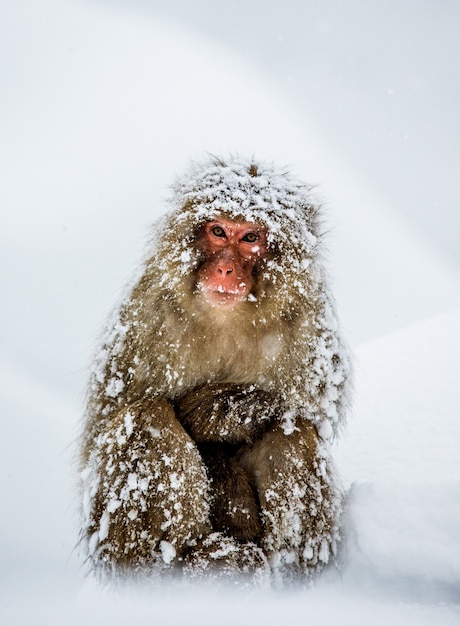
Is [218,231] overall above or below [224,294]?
above

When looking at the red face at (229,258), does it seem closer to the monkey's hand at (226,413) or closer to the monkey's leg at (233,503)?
the monkey's hand at (226,413)

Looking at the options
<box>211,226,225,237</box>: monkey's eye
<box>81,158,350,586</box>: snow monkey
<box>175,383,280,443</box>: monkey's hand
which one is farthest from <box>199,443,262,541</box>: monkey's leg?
<box>211,226,225,237</box>: monkey's eye

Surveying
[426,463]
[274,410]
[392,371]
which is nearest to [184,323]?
[274,410]

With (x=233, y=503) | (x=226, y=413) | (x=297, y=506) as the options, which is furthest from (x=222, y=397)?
(x=297, y=506)

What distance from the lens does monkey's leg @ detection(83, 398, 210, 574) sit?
2.31m

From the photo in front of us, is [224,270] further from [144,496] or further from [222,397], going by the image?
[144,496]

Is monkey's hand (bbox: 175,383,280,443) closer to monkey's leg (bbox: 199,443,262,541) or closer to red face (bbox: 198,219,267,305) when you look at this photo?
monkey's leg (bbox: 199,443,262,541)

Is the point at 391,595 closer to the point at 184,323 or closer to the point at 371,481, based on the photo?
the point at 371,481

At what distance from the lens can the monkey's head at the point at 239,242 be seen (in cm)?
268

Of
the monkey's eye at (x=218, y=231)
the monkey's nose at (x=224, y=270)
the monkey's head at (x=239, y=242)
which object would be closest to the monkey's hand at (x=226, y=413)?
the monkey's head at (x=239, y=242)

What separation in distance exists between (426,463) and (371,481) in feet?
0.98

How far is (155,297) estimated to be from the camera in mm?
2805

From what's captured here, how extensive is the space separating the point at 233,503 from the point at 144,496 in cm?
40

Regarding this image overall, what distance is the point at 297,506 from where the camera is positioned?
8.11ft
